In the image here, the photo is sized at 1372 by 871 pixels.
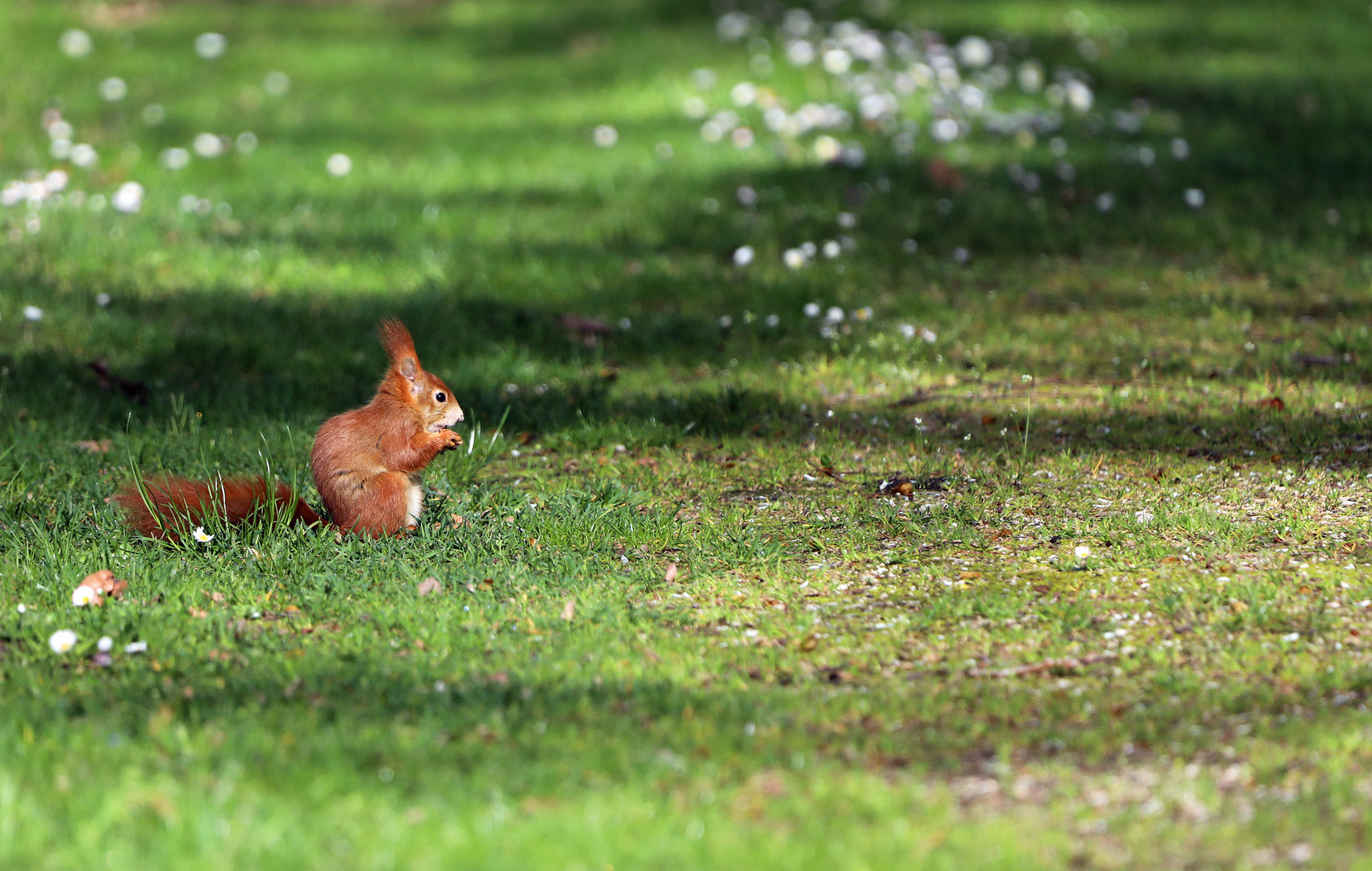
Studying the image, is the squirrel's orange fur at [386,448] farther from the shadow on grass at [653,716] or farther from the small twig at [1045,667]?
the small twig at [1045,667]

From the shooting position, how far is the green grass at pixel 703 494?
126 inches

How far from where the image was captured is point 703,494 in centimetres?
534

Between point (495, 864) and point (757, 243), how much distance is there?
18.5 ft

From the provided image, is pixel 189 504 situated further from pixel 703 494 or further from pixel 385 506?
pixel 703 494

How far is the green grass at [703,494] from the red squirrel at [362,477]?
0.13m

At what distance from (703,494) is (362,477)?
1.32m

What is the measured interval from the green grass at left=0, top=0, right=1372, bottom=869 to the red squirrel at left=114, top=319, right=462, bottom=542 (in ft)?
0.42

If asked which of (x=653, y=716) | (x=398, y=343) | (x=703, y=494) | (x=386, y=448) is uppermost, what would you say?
(x=398, y=343)

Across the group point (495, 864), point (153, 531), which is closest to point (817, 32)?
point (153, 531)

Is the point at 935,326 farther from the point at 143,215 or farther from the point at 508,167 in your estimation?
the point at 143,215

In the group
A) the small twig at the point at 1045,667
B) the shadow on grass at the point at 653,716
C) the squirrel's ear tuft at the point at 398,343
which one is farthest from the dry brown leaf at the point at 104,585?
the small twig at the point at 1045,667

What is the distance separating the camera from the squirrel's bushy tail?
183 inches

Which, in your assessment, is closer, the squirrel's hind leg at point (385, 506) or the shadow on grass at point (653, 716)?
the shadow on grass at point (653, 716)

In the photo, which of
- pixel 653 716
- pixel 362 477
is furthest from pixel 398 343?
pixel 653 716
